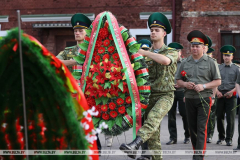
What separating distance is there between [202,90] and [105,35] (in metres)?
2.05

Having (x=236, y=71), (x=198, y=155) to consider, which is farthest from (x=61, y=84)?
(x=236, y=71)

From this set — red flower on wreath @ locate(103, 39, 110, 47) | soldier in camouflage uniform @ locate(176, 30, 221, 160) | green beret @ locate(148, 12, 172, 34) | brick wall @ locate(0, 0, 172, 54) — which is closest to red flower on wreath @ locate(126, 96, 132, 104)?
red flower on wreath @ locate(103, 39, 110, 47)

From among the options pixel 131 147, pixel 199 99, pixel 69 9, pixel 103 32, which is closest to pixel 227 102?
pixel 199 99

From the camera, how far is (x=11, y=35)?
10.1 ft

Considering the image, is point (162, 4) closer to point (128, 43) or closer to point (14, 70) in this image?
point (128, 43)

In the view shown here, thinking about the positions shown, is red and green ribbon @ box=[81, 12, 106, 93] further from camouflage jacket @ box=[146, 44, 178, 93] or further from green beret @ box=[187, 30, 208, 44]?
green beret @ box=[187, 30, 208, 44]

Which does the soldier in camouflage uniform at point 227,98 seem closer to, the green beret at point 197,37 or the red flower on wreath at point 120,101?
the green beret at point 197,37

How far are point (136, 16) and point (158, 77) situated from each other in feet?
43.9

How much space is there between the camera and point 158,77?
260 inches

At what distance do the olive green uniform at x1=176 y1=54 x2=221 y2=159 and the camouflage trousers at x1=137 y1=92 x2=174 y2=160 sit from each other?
0.91m

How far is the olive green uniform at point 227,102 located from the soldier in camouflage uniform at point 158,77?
11.8 feet

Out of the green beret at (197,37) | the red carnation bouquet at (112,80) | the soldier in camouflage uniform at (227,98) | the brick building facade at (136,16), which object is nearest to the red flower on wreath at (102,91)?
the red carnation bouquet at (112,80)

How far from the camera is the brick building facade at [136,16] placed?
19.0 meters

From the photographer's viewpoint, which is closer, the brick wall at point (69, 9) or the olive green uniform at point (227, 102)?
the olive green uniform at point (227, 102)
